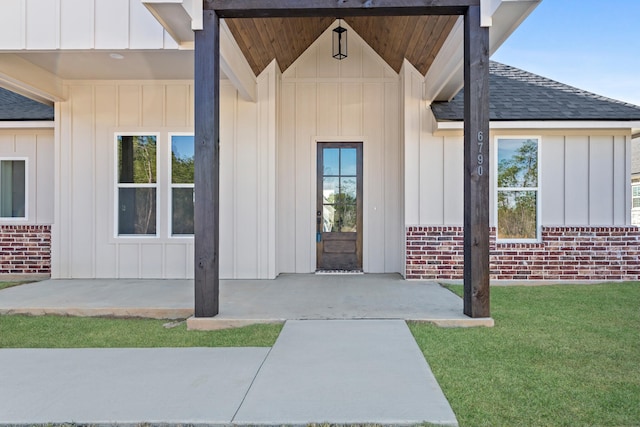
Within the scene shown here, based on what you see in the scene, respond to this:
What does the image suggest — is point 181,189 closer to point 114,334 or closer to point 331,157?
point 331,157

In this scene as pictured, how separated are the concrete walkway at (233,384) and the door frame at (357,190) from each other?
394 centimetres

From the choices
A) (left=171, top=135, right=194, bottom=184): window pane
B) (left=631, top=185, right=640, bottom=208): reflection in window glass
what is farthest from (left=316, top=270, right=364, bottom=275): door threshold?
(left=631, top=185, right=640, bottom=208): reflection in window glass

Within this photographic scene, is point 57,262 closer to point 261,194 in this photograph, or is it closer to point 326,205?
point 261,194

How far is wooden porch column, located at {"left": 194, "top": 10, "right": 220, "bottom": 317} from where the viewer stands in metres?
4.50

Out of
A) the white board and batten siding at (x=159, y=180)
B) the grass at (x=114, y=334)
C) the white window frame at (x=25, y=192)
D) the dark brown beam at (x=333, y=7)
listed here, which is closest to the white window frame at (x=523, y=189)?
the dark brown beam at (x=333, y=7)

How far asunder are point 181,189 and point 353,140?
10.4 feet

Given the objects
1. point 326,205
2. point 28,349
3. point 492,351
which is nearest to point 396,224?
point 326,205

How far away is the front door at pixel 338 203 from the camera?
26.4 feet

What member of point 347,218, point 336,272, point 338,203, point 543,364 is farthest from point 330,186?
point 543,364

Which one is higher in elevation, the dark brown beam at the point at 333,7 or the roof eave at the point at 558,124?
the dark brown beam at the point at 333,7

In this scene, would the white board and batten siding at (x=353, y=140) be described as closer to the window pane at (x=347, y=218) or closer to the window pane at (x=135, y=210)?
the window pane at (x=347, y=218)

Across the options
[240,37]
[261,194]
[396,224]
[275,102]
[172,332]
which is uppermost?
[240,37]

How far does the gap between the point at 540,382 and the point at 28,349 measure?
13.8 feet

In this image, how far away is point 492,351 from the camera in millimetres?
3711
